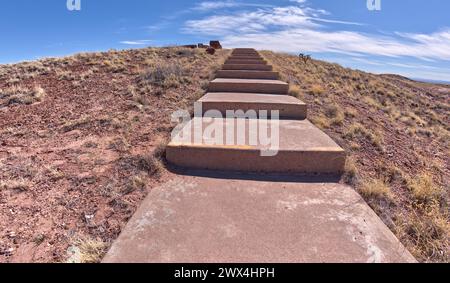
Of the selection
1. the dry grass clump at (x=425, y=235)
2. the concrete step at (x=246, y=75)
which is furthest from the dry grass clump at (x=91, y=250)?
the concrete step at (x=246, y=75)

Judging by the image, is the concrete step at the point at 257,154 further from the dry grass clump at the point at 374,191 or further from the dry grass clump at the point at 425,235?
the dry grass clump at the point at 425,235

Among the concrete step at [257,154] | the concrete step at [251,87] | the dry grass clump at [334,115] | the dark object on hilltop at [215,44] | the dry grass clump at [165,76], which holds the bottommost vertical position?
the concrete step at [257,154]

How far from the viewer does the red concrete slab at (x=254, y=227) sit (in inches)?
74.3

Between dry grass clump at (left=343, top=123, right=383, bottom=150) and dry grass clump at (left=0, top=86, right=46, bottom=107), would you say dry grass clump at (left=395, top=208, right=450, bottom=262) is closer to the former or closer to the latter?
dry grass clump at (left=343, top=123, right=383, bottom=150)

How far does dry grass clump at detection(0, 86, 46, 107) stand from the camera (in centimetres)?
711

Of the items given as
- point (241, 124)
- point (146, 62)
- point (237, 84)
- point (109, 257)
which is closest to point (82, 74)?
point (146, 62)

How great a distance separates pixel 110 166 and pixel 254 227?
2.03m

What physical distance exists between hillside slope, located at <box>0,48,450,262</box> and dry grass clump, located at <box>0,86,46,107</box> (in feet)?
0.11

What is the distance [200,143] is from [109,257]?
1.72m

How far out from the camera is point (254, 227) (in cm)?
218

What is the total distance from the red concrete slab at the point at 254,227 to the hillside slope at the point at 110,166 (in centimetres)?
25
